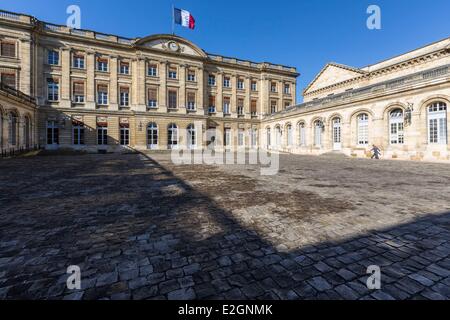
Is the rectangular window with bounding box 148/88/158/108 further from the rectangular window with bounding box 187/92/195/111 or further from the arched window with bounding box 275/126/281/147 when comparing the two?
the arched window with bounding box 275/126/281/147

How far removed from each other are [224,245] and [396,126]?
20330 millimetres

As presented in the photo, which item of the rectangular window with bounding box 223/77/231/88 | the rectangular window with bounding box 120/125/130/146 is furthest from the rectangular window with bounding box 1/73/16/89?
the rectangular window with bounding box 223/77/231/88

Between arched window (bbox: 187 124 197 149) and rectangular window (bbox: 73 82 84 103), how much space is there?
12.4 metres

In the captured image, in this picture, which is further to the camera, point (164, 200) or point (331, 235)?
point (164, 200)

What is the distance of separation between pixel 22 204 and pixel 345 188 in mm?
8275

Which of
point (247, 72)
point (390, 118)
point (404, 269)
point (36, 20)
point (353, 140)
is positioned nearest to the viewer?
point (404, 269)

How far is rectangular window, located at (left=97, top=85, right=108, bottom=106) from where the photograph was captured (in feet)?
82.9

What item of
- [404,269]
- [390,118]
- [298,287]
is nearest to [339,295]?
[298,287]

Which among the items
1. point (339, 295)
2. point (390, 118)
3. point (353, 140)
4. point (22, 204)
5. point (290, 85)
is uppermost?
point (290, 85)

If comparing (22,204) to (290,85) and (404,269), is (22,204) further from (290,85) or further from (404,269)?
(290,85)

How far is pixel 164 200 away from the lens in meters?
5.26

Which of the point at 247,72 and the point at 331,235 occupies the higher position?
the point at 247,72

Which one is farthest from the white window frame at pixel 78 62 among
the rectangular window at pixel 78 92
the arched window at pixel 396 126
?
the arched window at pixel 396 126
